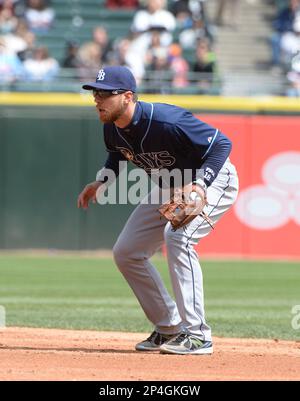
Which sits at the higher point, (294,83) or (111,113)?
(294,83)

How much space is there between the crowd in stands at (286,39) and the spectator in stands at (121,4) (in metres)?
2.75

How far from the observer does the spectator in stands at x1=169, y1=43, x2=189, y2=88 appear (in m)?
16.3

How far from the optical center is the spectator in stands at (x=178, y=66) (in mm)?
16328

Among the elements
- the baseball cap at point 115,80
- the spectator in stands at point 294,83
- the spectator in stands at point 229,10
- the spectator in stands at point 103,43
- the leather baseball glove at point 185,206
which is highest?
the spectator in stands at point 229,10

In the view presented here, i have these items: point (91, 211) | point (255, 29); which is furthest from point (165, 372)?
point (255, 29)

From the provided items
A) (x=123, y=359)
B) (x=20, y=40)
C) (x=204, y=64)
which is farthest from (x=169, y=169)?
(x=20, y=40)

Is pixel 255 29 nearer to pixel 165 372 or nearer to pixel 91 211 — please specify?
pixel 91 211

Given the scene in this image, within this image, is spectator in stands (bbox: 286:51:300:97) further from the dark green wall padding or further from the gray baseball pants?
the gray baseball pants

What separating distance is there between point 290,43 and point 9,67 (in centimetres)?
521

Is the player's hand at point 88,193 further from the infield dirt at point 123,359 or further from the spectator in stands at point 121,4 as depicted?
the spectator in stands at point 121,4

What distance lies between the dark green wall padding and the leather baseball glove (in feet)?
32.1

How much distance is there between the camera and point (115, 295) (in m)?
11.0

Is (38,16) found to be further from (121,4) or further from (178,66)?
(178,66)

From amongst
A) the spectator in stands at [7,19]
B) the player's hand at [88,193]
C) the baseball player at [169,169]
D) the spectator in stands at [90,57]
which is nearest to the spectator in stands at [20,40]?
the spectator in stands at [7,19]
